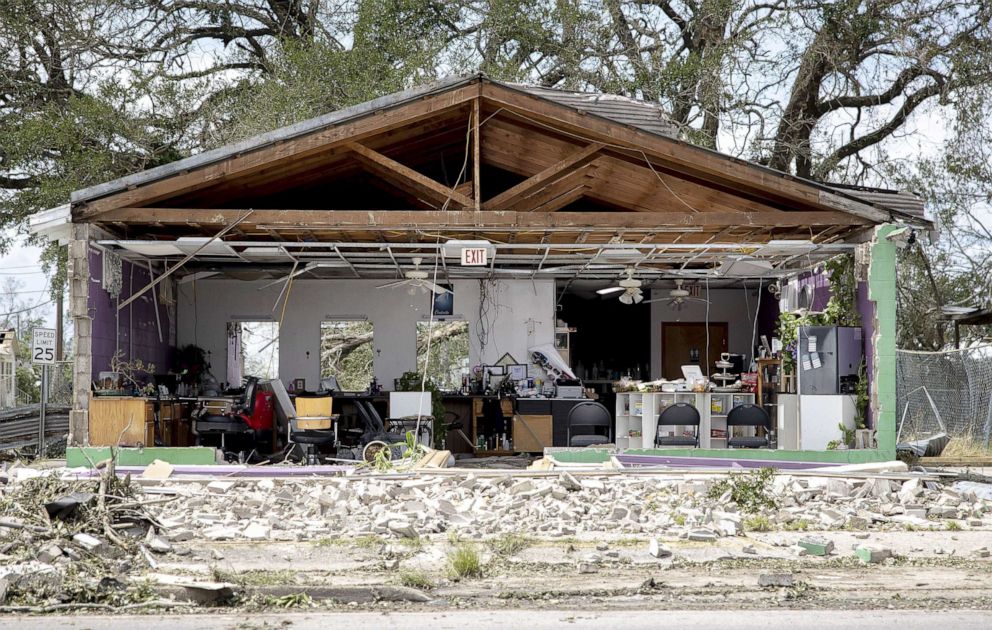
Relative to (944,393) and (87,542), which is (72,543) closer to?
(87,542)

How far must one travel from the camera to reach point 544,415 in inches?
627

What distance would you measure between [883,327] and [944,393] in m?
4.82

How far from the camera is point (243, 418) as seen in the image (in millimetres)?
12969

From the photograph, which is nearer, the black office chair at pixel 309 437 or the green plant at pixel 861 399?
the black office chair at pixel 309 437

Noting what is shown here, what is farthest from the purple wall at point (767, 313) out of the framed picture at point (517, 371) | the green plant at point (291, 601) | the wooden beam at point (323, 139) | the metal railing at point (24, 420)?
the green plant at point (291, 601)

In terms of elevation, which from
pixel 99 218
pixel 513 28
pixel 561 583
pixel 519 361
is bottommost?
pixel 561 583

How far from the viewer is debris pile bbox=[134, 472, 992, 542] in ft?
26.3

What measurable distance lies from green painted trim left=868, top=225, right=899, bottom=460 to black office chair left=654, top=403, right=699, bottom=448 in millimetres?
2028

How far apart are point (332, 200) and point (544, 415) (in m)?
4.62

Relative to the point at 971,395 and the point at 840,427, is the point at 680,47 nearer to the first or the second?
the point at 971,395

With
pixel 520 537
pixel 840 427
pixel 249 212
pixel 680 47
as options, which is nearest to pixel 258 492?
pixel 520 537

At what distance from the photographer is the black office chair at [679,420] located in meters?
11.9

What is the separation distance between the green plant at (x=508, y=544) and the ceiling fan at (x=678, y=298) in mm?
10314

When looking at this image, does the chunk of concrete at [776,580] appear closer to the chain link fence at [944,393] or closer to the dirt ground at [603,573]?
the dirt ground at [603,573]
